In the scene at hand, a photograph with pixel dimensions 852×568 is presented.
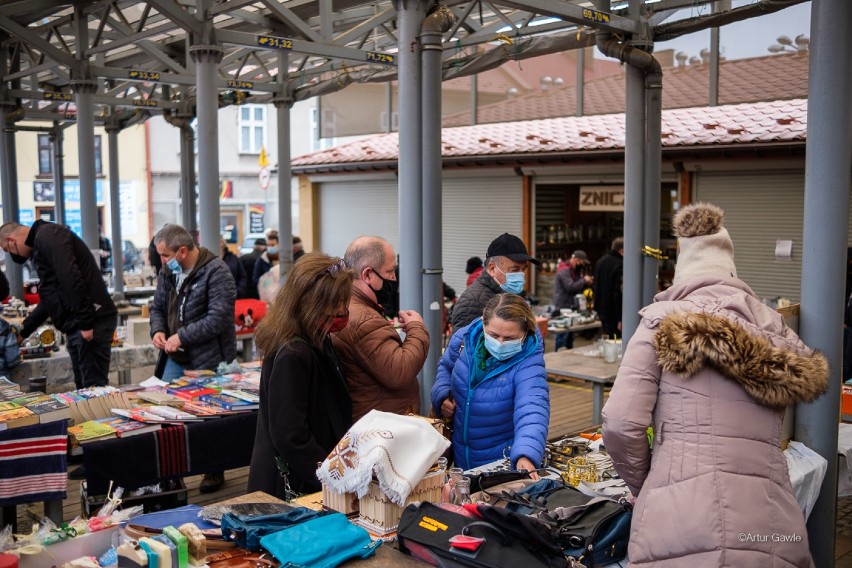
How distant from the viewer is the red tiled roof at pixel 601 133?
1182 centimetres

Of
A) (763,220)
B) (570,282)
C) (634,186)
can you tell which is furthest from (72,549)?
(763,220)

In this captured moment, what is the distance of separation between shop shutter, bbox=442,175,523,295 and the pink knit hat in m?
12.8

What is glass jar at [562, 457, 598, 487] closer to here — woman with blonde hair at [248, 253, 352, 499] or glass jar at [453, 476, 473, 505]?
glass jar at [453, 476, 473, 505]

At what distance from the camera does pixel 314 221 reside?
20781mm

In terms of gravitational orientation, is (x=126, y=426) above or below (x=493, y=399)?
below

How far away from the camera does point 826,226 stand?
4.30 metres

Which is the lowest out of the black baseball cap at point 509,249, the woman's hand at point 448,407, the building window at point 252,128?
the woman's hand at point 448,407

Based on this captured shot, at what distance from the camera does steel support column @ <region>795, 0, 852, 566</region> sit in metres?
4.23

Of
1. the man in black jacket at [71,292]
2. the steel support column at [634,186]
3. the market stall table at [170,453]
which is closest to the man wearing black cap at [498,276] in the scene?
the market stall table at [170,453]

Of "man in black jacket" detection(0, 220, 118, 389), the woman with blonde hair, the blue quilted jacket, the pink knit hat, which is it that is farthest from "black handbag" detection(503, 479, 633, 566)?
"man in black jacket" detection(0, 220, 118, 389)

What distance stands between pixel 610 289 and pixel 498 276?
20.2 feet

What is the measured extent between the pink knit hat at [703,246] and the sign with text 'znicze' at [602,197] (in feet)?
36.7

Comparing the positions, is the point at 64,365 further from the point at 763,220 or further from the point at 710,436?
the point at 763,220

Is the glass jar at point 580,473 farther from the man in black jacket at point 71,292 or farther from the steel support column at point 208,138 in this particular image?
the steel support column at point 208,138
